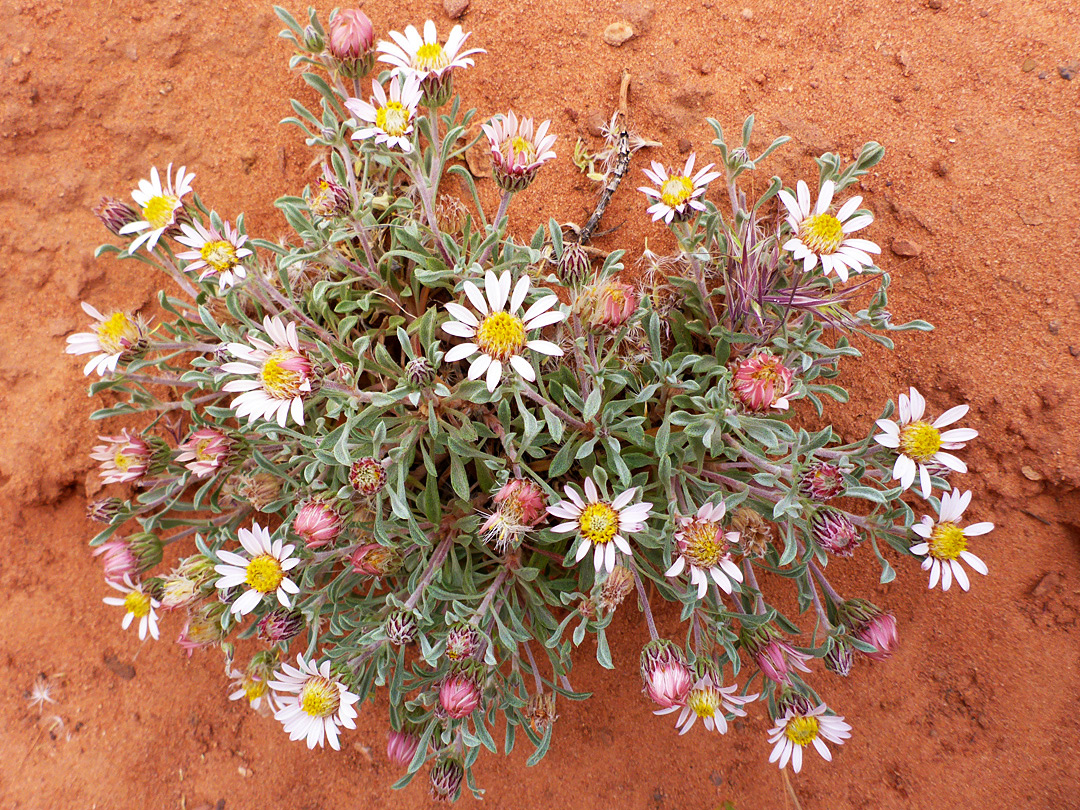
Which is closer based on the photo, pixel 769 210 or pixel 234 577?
pixel 234 577

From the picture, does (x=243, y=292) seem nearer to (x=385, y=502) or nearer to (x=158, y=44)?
(x=385, y=502)

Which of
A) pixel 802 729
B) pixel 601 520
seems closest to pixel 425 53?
pixel 601 520

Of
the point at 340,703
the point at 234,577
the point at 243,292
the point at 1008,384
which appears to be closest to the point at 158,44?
the point at 243,292

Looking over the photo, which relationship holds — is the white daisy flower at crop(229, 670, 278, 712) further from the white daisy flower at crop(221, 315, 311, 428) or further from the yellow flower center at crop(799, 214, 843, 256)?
the yellow flower center at crop(799, 214, 843, 256)

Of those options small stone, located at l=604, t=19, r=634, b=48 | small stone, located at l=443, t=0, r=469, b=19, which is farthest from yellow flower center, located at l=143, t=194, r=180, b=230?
small stone, located at l=604, t=19, r=634, b=48

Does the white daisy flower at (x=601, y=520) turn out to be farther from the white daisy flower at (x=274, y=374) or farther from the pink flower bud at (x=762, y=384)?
the white daisy flower at (x=274, y=374)

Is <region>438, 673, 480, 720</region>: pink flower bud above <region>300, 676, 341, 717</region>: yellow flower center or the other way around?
above
